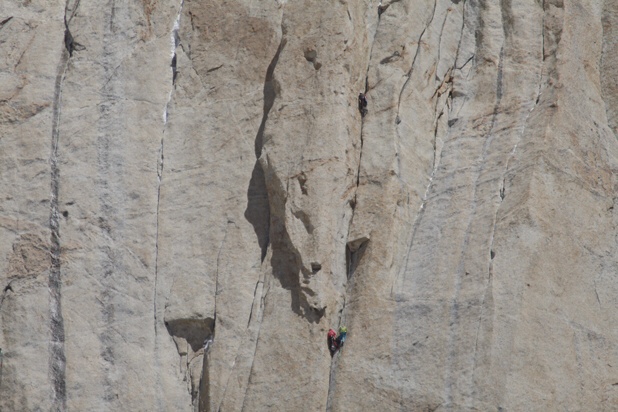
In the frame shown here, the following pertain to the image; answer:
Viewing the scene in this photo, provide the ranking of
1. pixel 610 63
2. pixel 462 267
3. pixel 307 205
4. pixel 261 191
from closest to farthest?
1. pixel 462 267
2. pixel 307 205
3. pixel 261 191
4. pixel 610 63

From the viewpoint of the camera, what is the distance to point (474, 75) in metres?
19.1

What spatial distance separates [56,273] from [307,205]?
372cm

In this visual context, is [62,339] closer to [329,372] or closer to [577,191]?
[329,372]

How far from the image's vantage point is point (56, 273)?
1830 cm

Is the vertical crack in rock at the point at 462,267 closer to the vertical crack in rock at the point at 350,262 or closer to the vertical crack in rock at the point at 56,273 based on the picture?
the vertical crack in rock at the point at 350,262

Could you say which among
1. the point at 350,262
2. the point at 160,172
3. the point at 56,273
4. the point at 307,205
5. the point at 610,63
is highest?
the point at 610,63

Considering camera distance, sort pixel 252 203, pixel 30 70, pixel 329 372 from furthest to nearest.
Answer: pixel 30 70, pixel 252 203, pixel 329 372

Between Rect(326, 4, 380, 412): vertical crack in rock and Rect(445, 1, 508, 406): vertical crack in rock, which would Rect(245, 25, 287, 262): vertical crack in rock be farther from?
Rect(445, 1, 508, 406): vertical crack in rock

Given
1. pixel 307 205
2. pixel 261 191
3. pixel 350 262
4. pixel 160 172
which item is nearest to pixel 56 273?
pixel 160 172

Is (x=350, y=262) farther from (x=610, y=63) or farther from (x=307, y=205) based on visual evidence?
(x=610, y=63)

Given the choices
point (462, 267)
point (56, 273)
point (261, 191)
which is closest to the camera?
point (462, 267)

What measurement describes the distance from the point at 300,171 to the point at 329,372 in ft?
9.08

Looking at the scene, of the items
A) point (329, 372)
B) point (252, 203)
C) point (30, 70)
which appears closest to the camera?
point (329, 372)

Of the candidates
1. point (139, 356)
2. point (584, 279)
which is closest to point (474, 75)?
point (584, 279)
